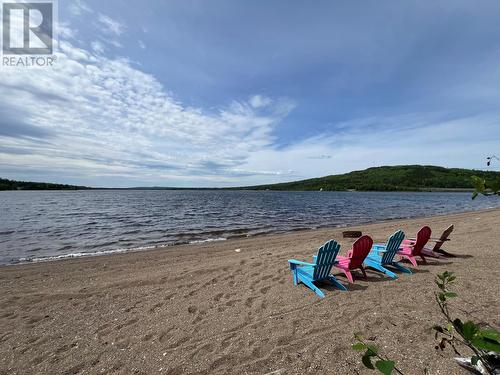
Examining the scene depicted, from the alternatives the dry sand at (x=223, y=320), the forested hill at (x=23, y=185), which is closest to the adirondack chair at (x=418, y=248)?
the dry sand at (x=223, y=320)

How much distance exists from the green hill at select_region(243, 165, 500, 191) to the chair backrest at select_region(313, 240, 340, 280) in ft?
427

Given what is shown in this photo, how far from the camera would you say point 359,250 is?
6.50m

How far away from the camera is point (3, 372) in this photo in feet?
12.4

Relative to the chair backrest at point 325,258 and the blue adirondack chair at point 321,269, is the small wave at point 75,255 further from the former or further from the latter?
the chair backrest at point 325,258

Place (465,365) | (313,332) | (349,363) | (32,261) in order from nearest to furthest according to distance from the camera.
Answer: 1. (465,365)
2. (349,363)
3. (313,332)
4. (32,261)

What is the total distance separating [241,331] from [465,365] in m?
3.00

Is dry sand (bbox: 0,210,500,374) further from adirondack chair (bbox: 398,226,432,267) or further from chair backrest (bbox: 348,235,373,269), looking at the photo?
chair backrest (bbox: 348,235,373,269)

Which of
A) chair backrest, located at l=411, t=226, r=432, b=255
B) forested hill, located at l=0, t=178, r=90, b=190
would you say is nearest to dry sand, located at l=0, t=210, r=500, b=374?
chair backrest, located at l=411, t=226, r=432, b=255

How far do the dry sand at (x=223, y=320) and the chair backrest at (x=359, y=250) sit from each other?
46 centimetres

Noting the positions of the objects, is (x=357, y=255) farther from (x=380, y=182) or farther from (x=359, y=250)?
(x=380, y=182)

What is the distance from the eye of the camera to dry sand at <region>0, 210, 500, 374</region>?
3.77 meters

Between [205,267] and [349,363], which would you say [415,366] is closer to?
[349,363]

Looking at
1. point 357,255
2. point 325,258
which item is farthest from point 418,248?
point 325,258

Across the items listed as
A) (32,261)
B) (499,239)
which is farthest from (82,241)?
(499,239)
